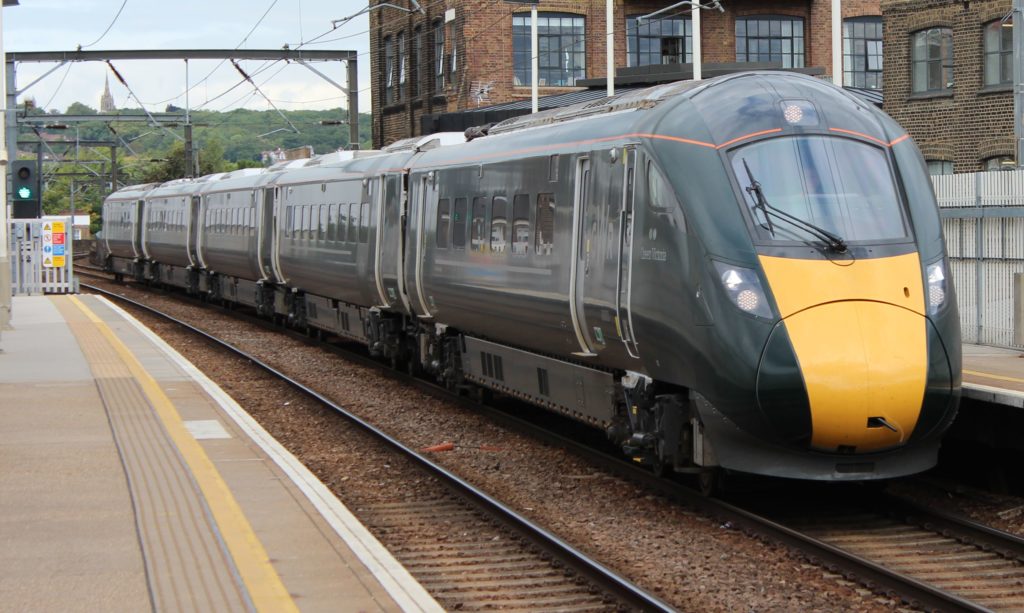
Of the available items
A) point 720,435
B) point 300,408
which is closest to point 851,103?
point 720,435

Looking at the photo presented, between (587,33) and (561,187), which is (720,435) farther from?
(587,33)

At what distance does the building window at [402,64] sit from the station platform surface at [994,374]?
36.1 metres

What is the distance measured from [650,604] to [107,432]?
7.56 metres

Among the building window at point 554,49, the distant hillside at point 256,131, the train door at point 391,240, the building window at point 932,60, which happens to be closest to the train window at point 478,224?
the train door at point 391,240

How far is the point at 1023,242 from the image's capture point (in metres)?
16.0

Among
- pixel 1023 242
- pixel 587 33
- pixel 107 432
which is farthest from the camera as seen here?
pixel 587 33

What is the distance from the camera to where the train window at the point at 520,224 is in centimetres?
1374

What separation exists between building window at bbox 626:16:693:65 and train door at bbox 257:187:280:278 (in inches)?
798

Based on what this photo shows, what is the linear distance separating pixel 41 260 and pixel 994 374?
111ft

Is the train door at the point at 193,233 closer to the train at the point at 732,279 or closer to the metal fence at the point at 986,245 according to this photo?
the train at the point at 732,279

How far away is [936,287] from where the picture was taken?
10.2 m

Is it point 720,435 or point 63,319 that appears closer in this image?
point 720,435

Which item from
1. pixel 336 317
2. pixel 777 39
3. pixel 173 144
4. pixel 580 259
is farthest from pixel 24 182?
pixel 173 144

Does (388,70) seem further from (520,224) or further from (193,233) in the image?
(520,224)
